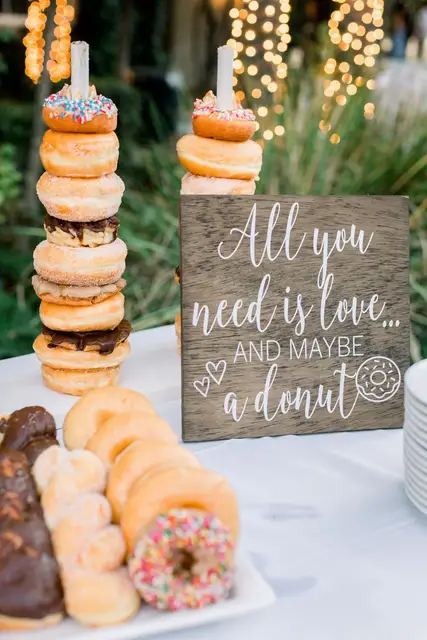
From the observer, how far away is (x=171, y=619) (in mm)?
651

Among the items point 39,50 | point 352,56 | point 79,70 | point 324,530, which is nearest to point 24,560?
point 324,530

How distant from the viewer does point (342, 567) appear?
0.79 m

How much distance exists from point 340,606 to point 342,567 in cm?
6

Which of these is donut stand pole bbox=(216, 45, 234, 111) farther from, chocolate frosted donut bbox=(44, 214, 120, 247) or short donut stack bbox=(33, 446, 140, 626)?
short donut stack bbox=(33, 446, 140, 626)

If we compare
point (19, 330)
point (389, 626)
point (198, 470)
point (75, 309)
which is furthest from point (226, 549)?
point (19, 330)

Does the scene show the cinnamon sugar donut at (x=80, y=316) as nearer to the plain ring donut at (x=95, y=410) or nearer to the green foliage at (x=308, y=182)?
the plain ring donut at (x=95, y=410)

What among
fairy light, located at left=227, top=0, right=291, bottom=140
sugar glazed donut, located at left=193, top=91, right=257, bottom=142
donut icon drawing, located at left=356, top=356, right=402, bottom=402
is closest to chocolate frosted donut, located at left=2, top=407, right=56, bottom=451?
donut icon drawing, located at left=356, top=356, right=402, bottom=402


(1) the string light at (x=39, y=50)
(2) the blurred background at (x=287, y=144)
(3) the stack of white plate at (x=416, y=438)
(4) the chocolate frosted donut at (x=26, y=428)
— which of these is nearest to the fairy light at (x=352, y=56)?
(2) the blurred background at (x=287, y=144)

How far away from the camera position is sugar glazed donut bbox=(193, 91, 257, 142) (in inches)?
47.5

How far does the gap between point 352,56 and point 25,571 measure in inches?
91.5

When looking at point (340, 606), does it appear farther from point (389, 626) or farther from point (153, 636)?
point (153, 636)

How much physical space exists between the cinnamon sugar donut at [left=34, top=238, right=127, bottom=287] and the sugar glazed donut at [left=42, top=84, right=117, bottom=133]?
193mm

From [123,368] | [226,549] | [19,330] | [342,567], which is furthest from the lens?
[19,330]

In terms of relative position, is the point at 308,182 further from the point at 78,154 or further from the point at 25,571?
the point at 25,571
